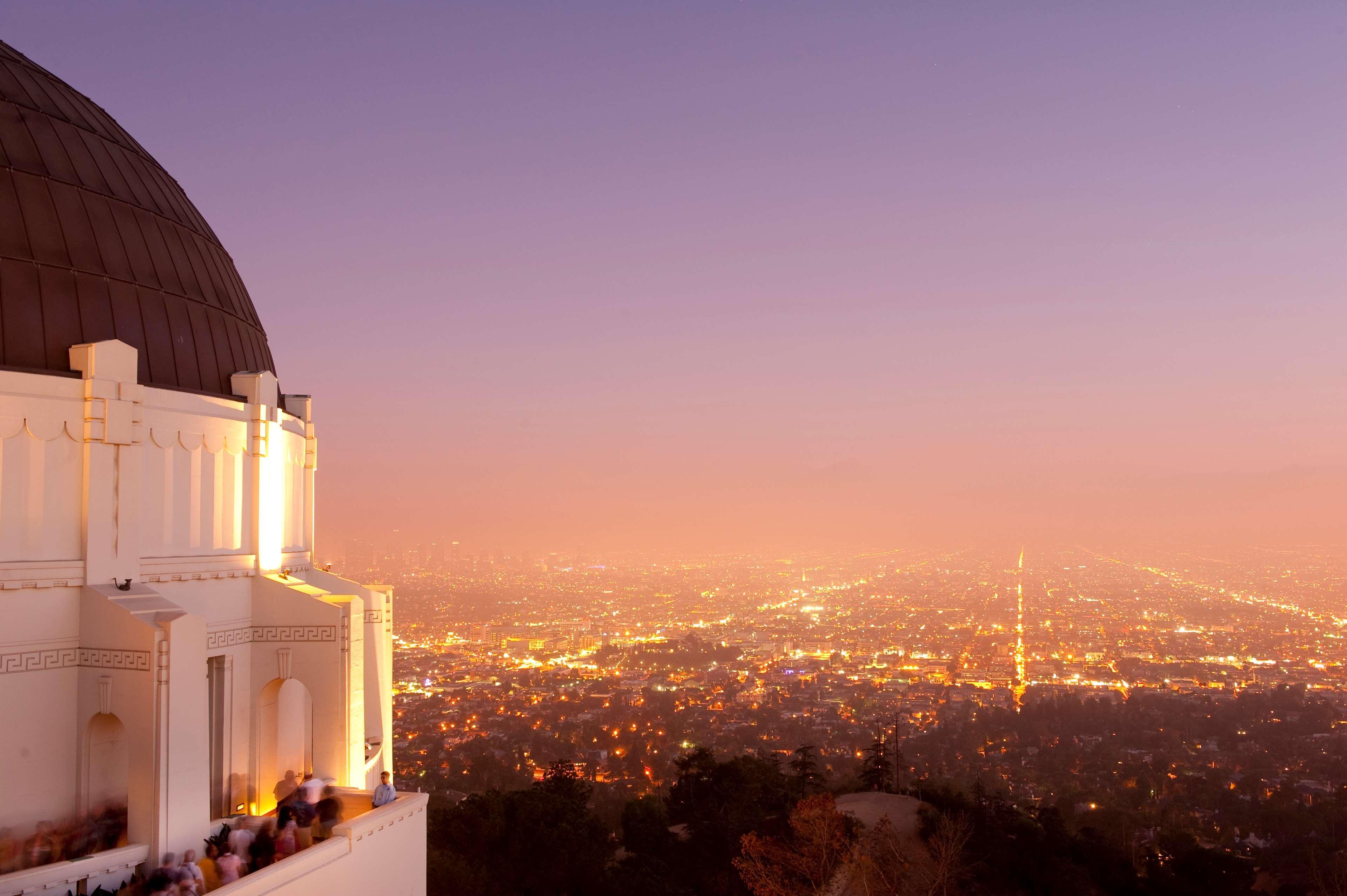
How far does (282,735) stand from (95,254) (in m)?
6.25

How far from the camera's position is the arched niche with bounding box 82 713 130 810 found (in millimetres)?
8469

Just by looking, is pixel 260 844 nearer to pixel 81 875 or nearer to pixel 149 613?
pixel 81 875

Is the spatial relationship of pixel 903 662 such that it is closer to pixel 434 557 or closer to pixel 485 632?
pixel 485 632

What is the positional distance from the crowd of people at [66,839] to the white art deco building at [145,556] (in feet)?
0.09

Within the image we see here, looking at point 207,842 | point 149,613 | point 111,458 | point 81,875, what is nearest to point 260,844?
point 207,842

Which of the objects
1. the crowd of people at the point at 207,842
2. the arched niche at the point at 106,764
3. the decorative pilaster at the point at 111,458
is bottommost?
the crowd of people at the point at 207,842

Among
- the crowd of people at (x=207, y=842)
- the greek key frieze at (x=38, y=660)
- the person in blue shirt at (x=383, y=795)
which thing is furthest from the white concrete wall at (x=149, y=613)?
the person in blue shirt at (x=383, y=795)

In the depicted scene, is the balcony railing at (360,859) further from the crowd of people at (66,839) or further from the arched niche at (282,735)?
the crowd of people at (66,839)

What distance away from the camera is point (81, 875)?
295 inches

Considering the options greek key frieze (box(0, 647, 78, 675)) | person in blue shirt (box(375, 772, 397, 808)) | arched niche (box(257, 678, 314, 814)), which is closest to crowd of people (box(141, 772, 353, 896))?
arched niche (box(257, 678, 314, 814))

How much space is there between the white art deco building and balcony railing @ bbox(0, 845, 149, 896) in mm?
19

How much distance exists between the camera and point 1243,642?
101 m

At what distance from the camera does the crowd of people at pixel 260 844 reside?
7477 mm

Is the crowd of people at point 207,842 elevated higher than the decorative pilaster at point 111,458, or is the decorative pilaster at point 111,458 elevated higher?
the decorative pilaster at point 111,458
